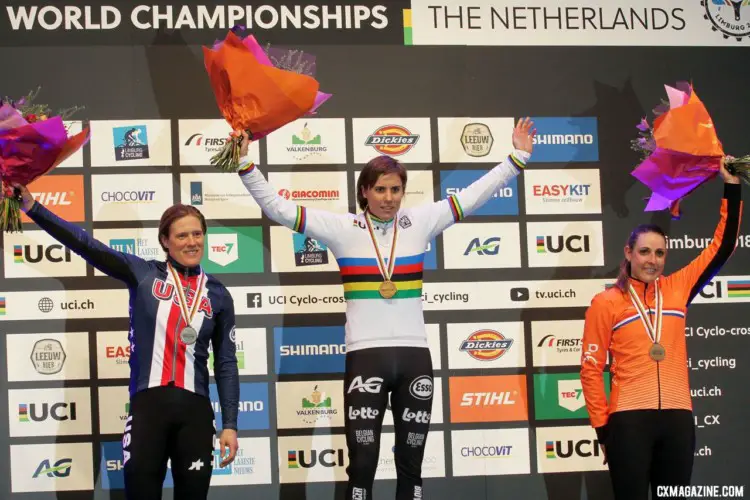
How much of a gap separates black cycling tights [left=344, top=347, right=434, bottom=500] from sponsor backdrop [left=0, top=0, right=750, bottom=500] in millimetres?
1018

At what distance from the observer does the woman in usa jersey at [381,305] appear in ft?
10.8

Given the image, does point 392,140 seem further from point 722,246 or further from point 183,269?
point 722,246

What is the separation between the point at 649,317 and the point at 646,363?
19 centimetres

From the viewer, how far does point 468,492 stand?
4352mm

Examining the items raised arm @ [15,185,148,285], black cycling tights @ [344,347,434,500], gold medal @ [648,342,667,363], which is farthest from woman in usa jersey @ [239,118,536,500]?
gold medal @ [648,342,667,363]

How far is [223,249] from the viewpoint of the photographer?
14.1 ft

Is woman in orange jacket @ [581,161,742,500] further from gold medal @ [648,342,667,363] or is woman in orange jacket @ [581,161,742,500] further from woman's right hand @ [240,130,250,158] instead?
woman's right hand @ [240,130,250,158]

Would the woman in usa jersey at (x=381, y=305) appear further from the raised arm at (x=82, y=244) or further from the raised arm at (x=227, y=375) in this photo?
the raised arm at (x=82, y=244)

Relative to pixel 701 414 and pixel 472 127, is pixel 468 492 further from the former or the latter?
pixel 472 127

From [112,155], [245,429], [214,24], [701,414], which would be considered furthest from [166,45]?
[701,414]

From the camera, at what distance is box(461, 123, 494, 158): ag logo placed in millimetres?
4453

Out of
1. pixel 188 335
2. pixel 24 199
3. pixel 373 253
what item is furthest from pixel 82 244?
pixel 373 253

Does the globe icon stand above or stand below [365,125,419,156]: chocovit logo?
below

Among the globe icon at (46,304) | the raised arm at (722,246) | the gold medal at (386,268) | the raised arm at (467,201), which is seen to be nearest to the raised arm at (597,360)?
the raised arm at (722,246)
